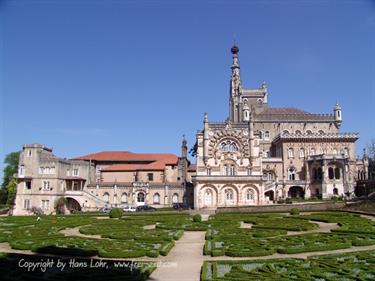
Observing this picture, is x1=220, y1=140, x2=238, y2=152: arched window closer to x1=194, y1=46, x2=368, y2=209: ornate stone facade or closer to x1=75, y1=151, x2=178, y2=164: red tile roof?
x1=194, y1=46, x2=368, y2=209: ornate stone facade

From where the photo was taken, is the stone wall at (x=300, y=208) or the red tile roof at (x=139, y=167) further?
the red tile roof at (x=139, y=167)

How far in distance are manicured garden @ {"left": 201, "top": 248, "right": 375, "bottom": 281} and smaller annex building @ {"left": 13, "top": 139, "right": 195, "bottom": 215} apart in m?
52.3

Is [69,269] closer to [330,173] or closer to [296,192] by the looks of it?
[330,173]

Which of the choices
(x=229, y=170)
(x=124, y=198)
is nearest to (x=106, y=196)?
(x=124, y=198)

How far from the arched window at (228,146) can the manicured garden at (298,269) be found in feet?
169

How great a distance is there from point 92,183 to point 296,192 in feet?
129

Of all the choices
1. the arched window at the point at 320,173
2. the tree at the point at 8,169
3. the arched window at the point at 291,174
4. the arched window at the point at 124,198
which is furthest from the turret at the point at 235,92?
the tree at the point at 8,169

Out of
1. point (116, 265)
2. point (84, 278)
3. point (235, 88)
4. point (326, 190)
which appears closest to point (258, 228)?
point (116, 265)

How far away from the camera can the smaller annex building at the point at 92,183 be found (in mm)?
66750

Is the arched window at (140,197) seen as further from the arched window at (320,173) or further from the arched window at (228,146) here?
the arched window at (320,173)

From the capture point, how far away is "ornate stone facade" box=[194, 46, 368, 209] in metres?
64.2

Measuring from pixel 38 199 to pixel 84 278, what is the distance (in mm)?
57468

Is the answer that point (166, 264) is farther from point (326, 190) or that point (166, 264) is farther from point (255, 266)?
point (326, 190)

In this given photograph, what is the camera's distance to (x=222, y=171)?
2586 inches
